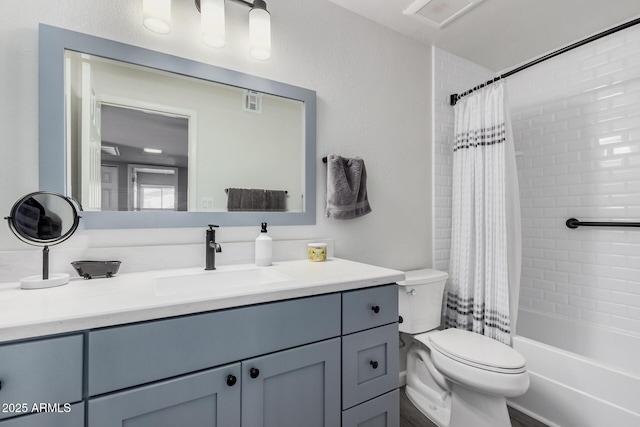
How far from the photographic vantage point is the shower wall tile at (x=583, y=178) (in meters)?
1.88

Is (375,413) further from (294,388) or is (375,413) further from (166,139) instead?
(166,139)

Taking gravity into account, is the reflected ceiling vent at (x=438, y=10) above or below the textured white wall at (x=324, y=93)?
above

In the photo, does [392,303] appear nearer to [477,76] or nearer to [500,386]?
[500,386]

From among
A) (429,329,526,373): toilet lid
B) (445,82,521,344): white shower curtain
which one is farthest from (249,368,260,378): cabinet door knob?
(445,82,521,344): white shower curtain

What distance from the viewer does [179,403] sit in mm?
778

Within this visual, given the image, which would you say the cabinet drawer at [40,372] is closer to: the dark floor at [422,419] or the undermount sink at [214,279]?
the undermount sink at [214,279]

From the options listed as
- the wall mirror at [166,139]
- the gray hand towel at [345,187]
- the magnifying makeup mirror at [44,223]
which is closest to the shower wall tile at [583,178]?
the gray hand towel at [345,187]

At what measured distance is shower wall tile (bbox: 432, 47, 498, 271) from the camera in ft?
7.15

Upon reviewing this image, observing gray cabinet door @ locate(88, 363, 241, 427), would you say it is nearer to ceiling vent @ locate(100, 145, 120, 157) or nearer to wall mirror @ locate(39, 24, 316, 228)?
wall mirror @ locate(39, 24, 316, 228)

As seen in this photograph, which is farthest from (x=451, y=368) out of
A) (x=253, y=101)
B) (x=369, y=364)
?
(x=253, y=101)

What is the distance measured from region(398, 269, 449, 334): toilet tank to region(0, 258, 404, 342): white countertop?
61 centimetres

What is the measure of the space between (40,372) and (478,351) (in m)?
1.65

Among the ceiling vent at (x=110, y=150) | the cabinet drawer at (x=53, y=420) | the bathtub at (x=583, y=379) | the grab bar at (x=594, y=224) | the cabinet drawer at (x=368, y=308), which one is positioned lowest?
the bathtub at (x=583, y=379)

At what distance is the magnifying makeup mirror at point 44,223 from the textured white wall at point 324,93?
0.12m
